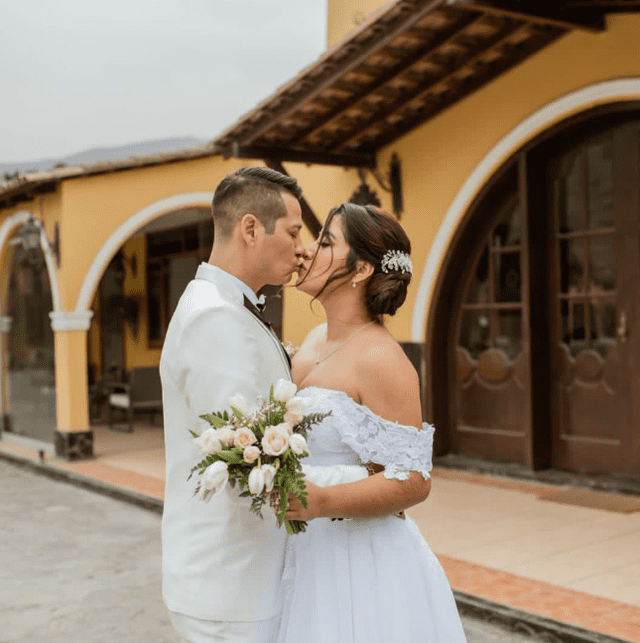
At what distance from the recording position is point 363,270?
2.51 meters

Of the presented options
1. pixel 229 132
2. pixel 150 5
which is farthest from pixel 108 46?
pixel 229 132

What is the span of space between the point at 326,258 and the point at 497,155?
5.96m

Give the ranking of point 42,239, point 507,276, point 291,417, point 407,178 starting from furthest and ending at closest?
point 42,239, point 407,178, point 507,276, point 291,417

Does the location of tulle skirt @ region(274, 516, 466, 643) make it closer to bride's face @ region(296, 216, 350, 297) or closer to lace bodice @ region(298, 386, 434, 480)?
lace bodice @ region(298, 386, 434, 480)

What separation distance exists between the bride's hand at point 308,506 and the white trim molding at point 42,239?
9.59 meters

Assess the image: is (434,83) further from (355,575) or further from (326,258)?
(355,575)

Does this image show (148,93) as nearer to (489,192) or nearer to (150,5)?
(150,5)

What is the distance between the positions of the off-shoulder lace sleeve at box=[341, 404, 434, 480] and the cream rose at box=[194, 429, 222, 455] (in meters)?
0.46

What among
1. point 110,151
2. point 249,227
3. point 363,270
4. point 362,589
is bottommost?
point 362,589

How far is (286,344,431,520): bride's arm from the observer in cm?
222

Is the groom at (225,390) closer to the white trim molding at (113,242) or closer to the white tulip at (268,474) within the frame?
the white tulip at (268,474)

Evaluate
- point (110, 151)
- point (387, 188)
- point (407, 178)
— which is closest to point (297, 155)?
point (387, 188)

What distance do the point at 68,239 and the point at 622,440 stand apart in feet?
22.0

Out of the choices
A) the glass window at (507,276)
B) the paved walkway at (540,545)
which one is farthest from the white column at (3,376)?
the glass window at (507,276)
